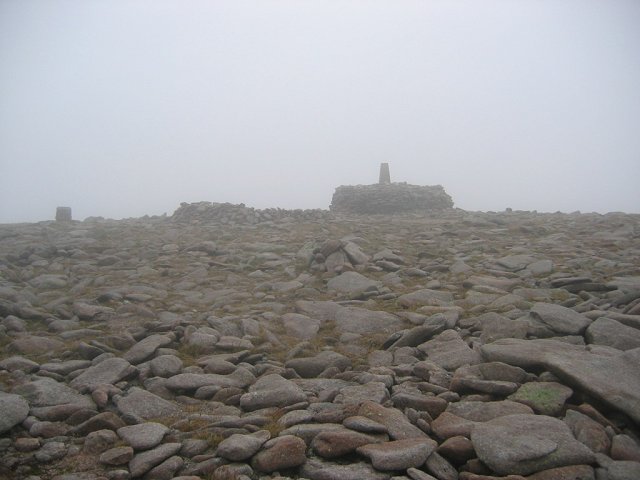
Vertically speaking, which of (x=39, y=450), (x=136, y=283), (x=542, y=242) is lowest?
(x=39, y=450)

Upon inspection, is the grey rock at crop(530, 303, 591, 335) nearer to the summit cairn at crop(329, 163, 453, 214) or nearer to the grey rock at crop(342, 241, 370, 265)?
the grey rock at crop(342, 241, 370, 265)

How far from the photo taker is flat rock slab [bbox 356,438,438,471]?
3.63m

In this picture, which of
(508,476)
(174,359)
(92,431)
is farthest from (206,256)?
(508,476)

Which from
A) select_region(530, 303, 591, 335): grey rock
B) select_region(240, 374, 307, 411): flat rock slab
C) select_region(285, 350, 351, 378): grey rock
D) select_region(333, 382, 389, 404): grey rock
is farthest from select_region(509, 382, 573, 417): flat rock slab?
select_region(240, 374, 307, 411): flat rock slab

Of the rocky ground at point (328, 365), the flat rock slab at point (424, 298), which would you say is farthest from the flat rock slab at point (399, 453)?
the flat rock slab at point (424, 298)

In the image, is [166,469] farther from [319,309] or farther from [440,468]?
[319,309]

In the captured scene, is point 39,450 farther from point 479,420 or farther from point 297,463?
point 479,420

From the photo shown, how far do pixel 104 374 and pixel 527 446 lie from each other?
5.34 meters

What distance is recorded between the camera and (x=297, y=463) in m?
3.80

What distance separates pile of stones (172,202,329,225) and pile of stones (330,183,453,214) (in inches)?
172

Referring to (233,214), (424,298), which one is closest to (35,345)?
(424,298)

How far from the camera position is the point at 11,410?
179 inches

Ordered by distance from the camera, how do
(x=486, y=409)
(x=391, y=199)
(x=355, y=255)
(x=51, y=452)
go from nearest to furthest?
(x=51, y=452) < (x=486, y=409) < (x=355, y=255) < (x=391, y=199)

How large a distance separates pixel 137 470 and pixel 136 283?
759 centimetres
